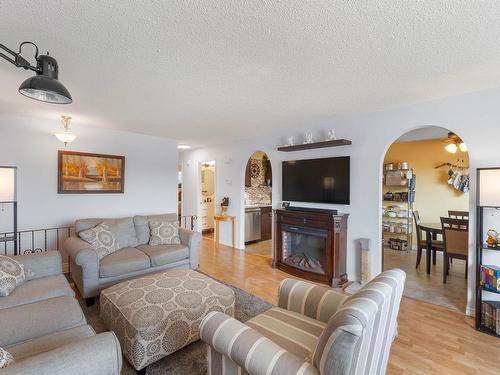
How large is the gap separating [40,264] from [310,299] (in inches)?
97.8

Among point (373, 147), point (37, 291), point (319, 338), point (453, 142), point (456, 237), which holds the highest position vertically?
point (453, 142)

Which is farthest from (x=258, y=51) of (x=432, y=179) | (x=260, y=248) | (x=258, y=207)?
(x=432, y=179)

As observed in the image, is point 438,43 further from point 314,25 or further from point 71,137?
point 71,137

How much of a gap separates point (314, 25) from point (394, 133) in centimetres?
216

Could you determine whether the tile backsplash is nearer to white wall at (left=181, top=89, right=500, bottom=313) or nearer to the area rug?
white wall at (left=181, top=89, right=500, bottom=313)

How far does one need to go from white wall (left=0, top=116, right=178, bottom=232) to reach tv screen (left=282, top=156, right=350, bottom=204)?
248 cm

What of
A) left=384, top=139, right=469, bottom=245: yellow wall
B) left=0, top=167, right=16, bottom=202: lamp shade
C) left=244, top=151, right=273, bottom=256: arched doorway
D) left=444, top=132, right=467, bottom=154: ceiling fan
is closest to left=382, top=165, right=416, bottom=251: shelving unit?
left=384, top=139, right=469, bottom=245: yellow wall

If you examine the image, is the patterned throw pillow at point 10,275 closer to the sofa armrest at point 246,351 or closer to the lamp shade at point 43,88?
the lamp shade at point 43,88

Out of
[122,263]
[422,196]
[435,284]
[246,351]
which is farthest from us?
[422,196]

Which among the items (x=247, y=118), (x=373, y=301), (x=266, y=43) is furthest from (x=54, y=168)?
(x=373, y=301)

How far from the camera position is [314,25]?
156 cm

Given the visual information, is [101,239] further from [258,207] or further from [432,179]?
[432,179]

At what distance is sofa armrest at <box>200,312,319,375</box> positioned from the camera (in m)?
1.13

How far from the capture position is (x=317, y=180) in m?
3.89
